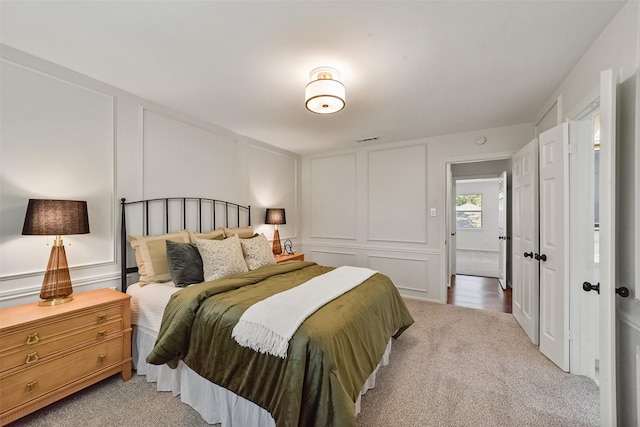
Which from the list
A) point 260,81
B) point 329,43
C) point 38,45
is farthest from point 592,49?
point 38,45

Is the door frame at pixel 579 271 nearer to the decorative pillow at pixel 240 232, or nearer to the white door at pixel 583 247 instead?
the white door at pixel 583 247

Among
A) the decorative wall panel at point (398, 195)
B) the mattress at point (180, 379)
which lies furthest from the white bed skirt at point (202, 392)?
the decorative wall panel at point (398, 195)

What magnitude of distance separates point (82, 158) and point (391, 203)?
3.89m

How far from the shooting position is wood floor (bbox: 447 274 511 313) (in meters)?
3.97

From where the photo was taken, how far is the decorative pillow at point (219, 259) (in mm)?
2465

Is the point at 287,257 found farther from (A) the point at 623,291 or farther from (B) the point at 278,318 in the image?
(A) the point at 623,291

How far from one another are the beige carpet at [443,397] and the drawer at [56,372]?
21cm

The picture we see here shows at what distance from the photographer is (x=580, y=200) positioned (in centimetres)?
212

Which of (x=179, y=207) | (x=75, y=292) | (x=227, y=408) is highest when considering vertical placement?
(x=179, y=207)

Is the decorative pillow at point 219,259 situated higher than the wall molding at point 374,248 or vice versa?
the decorative pillow at point 219,259

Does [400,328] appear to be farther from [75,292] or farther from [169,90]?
[169,90]

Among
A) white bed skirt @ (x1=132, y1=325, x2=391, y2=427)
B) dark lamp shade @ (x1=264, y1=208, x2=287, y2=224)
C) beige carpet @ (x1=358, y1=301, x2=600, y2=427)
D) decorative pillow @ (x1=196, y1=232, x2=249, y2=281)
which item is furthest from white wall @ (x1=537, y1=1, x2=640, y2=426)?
dark lamp shade @ (x1=264, y1=208, x2=287, y2=224)

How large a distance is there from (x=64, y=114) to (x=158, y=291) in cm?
165

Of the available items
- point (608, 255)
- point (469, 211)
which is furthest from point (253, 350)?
point (469, 211)
